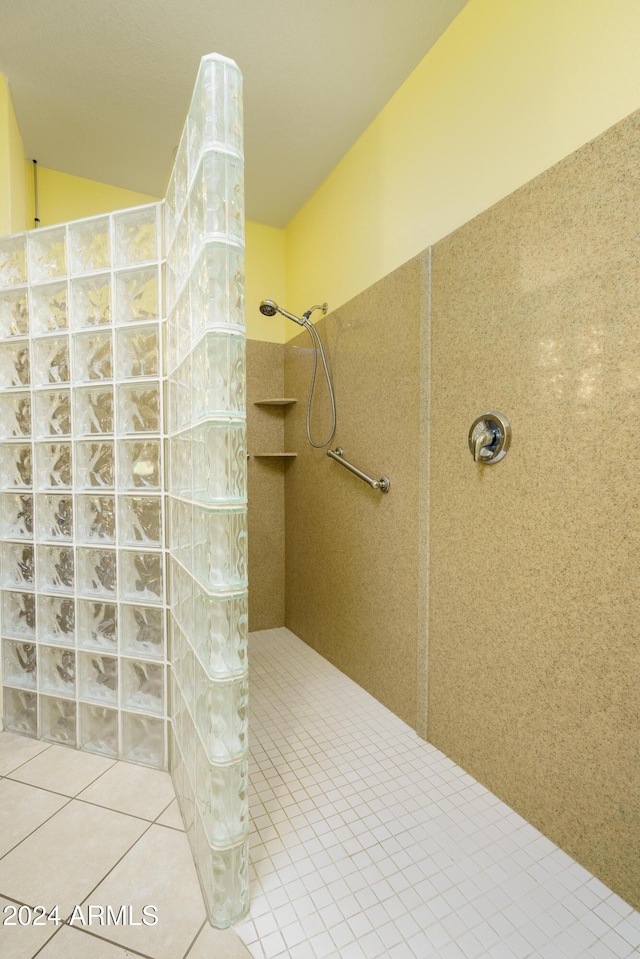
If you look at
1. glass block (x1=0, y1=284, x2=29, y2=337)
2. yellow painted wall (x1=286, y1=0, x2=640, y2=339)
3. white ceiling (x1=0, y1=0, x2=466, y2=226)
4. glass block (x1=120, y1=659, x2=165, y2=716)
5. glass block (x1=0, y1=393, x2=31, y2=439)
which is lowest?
glass block (x1=120, y1=659, x2=165, y2=716)

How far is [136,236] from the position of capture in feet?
4.53

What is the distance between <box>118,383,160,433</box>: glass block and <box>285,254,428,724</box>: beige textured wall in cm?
82

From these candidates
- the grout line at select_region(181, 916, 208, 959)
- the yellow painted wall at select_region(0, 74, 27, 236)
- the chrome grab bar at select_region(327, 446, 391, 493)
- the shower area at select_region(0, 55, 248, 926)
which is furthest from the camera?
the chrome grab bar at select_region(327, 446, 391, 493)

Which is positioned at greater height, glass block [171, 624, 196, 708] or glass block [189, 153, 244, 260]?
glass block [189, 153, 244, 260]

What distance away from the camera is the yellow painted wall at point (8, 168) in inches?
61.9

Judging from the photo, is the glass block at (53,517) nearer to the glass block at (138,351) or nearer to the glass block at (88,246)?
the glass block at (138,351)

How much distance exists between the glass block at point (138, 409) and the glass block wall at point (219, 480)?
0.43 metres

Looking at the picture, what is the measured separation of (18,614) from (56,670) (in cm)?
24

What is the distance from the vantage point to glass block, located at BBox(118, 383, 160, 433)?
→ 4.52 ft

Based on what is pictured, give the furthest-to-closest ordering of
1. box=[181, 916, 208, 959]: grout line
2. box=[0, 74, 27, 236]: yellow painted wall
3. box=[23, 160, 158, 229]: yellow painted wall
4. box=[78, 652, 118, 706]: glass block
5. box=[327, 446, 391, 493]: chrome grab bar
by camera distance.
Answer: box=[23, 160, 158, 229]: yellow painted wall
box=[327, 446, 391, 493]: chrome grab bar
box=[0, 74, 27, 236]: yellow painted wall
box=[78, 652, 118, 706]: glass block
box=[181, 916, 208, 959]: grout line

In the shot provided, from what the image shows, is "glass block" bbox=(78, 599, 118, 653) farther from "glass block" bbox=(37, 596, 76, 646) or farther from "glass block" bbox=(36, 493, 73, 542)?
"glass block" bbox=(36, 493, 73, 542)

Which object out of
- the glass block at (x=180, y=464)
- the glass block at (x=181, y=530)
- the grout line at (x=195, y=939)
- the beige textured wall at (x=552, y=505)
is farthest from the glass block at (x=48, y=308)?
the grout line at (x=195, y=939)

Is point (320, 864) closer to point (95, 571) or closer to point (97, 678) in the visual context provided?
point (97, 678)

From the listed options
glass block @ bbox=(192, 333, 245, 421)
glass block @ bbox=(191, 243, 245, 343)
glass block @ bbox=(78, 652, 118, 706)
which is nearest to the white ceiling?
glass block @ bbox=(191, 243, 245, 343)
